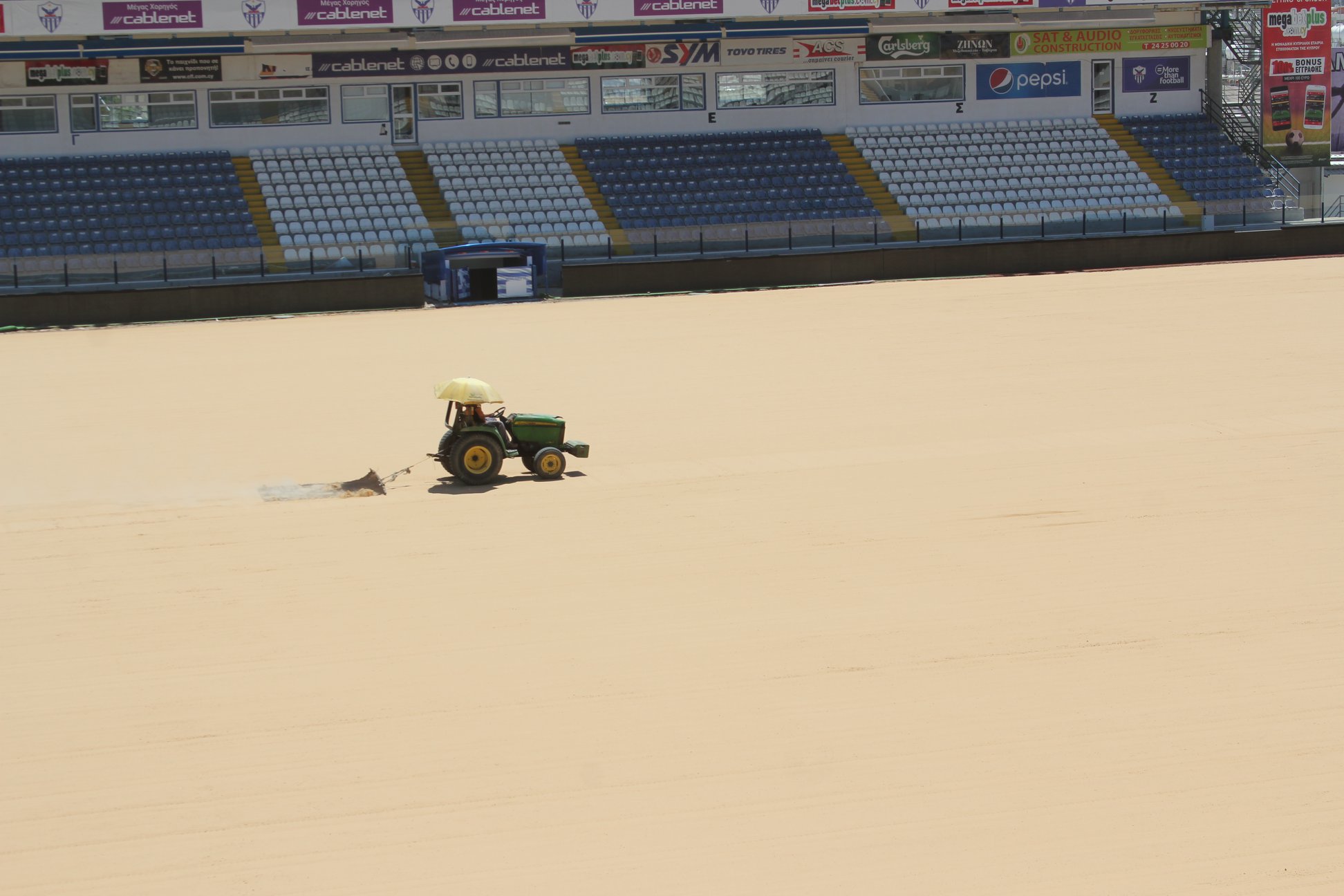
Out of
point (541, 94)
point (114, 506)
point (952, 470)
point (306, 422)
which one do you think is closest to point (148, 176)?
point (541, 94)

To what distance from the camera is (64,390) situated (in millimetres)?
22750

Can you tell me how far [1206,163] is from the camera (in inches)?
1837

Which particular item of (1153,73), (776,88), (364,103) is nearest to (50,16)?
(364,103)

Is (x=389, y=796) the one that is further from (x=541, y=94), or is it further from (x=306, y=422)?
(x=541, y=94)

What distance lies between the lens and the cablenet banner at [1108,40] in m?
47.9

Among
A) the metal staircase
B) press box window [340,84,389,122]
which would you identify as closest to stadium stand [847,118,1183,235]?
the metal staircase

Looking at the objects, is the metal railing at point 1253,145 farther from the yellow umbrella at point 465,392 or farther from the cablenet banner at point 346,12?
the yellow umbrella at point 465,392

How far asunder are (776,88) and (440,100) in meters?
10.5

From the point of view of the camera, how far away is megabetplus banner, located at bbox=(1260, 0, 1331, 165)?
155 feet

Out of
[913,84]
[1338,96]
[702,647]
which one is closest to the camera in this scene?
[702,647]

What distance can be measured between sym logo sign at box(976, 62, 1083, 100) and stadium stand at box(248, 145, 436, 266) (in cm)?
1890

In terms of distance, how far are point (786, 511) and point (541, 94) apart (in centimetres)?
3323

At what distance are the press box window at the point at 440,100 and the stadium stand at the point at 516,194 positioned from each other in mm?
995

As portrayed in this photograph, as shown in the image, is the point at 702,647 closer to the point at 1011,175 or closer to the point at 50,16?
the point at 50,16
